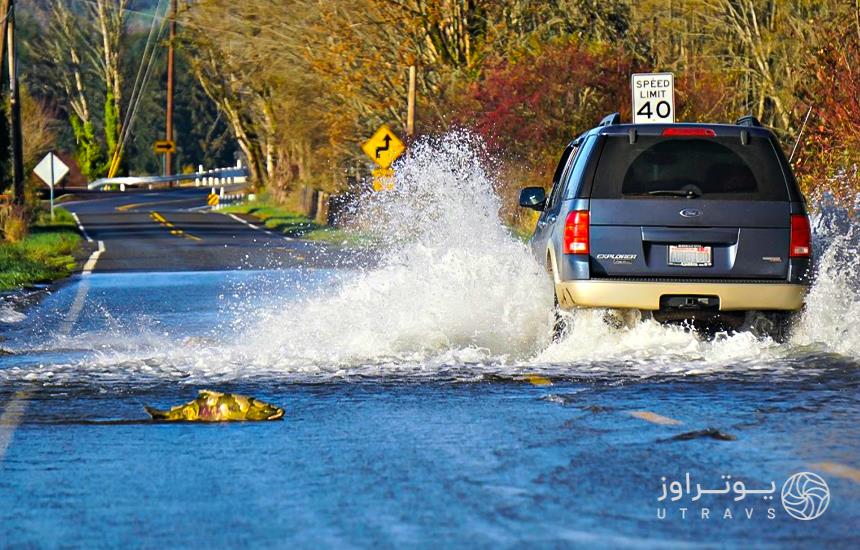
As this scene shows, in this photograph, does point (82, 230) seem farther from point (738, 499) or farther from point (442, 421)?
point (738, 499)

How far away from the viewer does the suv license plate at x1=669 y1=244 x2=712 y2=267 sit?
41.3ft

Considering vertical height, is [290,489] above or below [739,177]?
below

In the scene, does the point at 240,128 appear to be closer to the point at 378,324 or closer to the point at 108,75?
the point at 108,75

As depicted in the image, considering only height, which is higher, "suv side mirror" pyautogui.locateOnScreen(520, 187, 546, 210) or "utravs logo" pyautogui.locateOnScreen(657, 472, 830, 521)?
"suv side mirror" pyautogui.locateOnScreen(520, 187, 546, 210)

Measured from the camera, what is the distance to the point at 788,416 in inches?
384

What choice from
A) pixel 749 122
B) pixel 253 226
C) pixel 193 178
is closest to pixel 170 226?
pixel 253 226

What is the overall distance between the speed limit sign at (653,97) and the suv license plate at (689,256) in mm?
11732

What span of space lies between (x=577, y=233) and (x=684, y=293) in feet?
2.98

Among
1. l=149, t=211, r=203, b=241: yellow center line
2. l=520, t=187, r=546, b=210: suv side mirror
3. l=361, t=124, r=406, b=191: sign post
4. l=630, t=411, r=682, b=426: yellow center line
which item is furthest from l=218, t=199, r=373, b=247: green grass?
l=630, t=411, r=682, b=426: yellow center line

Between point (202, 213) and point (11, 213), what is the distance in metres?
24.6

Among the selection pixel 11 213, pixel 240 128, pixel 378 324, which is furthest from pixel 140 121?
pixel 378 324

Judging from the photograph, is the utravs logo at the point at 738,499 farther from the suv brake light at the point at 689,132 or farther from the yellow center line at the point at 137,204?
the yellow center line at the point at 137,204

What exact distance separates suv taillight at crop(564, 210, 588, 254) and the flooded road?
2.61 ft

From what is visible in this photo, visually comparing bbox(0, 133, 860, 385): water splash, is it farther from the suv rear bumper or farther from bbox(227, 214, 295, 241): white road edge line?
bbox(227, 214, 295, 241): white road edge line
